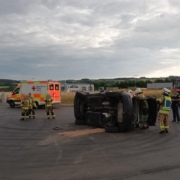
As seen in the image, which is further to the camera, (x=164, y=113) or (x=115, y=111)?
(x=115, y=111)

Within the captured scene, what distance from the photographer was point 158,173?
19.1ft

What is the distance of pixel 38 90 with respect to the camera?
2448 cm

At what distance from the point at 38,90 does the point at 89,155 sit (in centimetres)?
1770

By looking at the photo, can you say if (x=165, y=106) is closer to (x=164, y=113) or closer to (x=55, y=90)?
(x=164, y=113)

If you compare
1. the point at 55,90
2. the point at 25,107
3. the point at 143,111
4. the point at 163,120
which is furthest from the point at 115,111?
the point at 55,90

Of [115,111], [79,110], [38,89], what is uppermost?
[38,89]

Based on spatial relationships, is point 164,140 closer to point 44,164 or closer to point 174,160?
point 174,160

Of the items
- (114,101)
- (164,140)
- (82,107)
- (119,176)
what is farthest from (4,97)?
(119,176)

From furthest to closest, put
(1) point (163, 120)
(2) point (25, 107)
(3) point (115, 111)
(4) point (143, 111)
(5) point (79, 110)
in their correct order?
(2) point (25, 107)
(5) point (79, 110)
(4) point (143, 111)
(3) point (115, 111)
(1) point (163, 120)

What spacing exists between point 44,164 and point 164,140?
176 inches

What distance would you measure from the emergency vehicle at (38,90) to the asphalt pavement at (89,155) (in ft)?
43.6

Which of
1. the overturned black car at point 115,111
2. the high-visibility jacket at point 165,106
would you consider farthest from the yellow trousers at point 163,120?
the overturned black car at point 115,111

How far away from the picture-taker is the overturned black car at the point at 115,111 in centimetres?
1077

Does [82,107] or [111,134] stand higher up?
[82,107]
